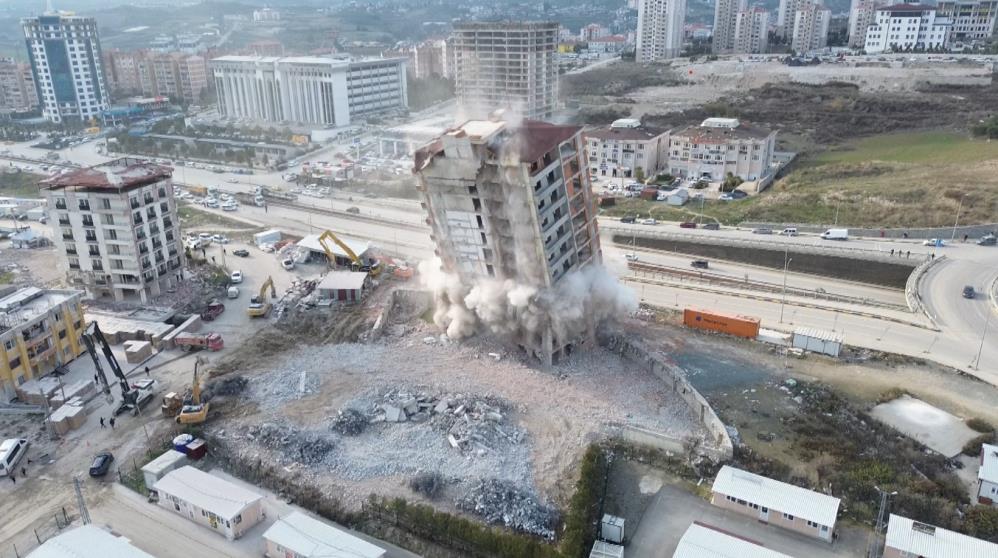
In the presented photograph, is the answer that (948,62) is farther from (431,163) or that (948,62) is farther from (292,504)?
(292,504)

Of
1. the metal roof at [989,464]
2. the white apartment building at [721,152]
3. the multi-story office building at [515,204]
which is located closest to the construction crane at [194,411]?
the multi-story office building at [515,204]

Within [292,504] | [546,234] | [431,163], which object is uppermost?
[431,163]

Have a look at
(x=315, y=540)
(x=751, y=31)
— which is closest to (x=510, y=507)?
(x=315, y=540)

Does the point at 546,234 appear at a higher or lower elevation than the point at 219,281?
higher

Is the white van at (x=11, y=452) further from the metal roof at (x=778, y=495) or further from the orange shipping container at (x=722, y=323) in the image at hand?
the orange shipping container at (x=722, y=323)

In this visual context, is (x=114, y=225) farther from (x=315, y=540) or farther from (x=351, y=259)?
(x=315, y=540)

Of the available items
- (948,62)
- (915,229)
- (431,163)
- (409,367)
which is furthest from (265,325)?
(948,62)
